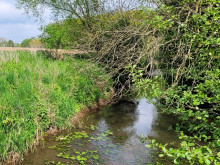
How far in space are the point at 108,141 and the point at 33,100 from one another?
9.36 ft

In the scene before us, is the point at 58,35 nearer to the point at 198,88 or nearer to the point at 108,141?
the point at 108,141

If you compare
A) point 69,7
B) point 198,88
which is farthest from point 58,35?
point 198,88

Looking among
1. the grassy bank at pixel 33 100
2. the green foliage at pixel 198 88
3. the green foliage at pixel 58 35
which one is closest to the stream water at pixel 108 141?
the grassy bank at pixel 33 100

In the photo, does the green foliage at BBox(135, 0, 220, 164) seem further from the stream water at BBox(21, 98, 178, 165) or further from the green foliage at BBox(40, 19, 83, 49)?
the green foliage at BBox(40, 19, 83, 49)

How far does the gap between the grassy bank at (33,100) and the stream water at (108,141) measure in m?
0.56

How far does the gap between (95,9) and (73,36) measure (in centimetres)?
242

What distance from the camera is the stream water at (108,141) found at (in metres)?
5.98

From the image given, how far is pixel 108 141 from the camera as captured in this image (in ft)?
24.1

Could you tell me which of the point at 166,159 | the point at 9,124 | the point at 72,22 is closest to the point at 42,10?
the point at 72,22

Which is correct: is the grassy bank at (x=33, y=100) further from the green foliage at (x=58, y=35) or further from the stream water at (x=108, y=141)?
the green foliage at (x=58, y=35)

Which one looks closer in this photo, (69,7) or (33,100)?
(33,100)

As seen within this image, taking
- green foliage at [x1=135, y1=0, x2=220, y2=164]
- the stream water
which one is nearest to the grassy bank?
the stream water

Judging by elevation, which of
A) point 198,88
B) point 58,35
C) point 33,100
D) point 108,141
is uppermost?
point 58,35

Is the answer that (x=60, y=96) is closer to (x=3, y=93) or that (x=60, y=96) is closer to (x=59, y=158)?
(x=3, y=93)
